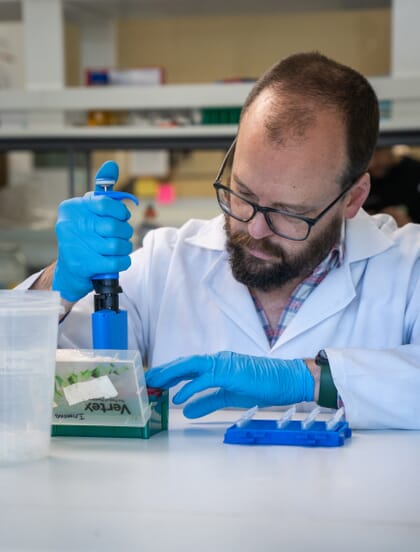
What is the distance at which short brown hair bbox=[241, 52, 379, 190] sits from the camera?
1.78 m

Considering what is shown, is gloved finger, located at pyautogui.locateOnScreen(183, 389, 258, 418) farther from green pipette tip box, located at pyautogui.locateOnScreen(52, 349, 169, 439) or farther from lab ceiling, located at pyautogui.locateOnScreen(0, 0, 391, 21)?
lab ceiling, located at pyautogui.locateOnScreen(0, 0, 391, 21)

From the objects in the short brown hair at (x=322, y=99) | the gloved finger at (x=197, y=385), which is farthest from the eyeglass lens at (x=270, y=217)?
the gloved finger at (x=197, y=385)

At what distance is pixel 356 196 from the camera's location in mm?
1977

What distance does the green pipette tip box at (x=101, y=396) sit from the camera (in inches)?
49.3

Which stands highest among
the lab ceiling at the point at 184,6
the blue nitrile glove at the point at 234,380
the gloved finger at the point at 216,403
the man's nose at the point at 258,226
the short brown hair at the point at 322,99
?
the lab ceiling at the point at 184,6

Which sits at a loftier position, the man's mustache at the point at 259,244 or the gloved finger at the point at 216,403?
the man's mustache at the point at 259,244

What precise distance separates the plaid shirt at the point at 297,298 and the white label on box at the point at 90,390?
682 millimetres

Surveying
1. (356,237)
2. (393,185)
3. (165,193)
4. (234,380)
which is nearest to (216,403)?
(234,380)

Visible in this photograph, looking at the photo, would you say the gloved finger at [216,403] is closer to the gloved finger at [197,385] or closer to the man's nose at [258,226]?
the gloved finger at [197,385]

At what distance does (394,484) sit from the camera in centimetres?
105

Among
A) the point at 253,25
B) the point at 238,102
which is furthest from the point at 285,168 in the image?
the point at 253,25

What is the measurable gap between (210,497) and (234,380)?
472 mm

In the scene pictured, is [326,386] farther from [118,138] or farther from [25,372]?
[118,138]

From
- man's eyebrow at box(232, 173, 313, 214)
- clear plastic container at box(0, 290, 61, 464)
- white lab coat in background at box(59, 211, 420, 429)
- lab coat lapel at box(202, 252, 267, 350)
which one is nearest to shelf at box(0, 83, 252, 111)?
white lab coat in background at box(59, 211, 420, 429)
